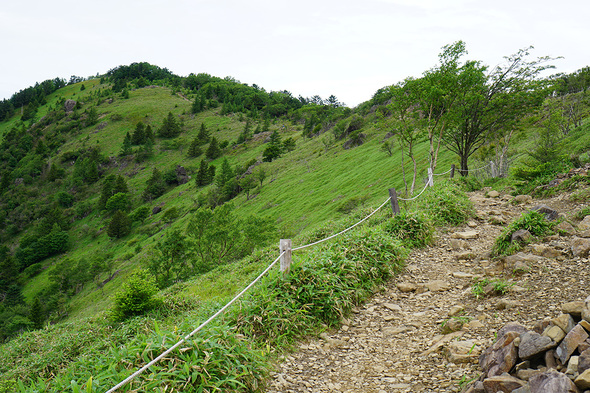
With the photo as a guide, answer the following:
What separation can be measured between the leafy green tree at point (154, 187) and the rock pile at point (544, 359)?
98527mm

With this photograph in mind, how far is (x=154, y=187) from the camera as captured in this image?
3679 inches

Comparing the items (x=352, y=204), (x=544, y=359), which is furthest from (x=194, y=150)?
(x=544, y=359)

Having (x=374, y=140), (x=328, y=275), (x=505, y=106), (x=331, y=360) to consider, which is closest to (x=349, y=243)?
(x=328, y=275)

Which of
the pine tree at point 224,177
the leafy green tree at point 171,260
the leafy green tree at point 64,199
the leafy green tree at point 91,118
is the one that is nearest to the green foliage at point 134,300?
the leafy green tree at point 171,260

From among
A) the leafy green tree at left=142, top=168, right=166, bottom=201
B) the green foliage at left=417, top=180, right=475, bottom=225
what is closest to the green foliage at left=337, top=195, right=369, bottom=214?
the green foliage at left=417, top=180, right=475, bottom=225

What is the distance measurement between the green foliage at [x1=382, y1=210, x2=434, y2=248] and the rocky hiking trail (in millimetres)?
1188

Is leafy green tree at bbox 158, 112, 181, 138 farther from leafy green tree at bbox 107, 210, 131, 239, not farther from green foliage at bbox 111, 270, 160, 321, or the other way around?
green foliage at bbox 111, 270, 160, 321

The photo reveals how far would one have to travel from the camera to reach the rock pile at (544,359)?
2.78 m

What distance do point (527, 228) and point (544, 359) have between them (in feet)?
17.0

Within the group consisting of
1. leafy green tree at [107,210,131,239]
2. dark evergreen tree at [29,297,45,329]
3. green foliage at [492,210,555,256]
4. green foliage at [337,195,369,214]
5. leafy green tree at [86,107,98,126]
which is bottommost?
dark evergreen tree at [29,297,45,329]

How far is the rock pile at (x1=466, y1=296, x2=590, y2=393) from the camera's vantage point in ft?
9.12

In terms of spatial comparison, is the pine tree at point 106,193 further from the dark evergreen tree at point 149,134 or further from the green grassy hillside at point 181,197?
the dark evergreen tree at point 149,134

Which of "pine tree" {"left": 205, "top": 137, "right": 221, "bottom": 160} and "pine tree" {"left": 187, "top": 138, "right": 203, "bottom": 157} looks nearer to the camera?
"pine tree" {"left": 205, "top": 137, "right": 221, "bottom": 160}

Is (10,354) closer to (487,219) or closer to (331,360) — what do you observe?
(331,360)
